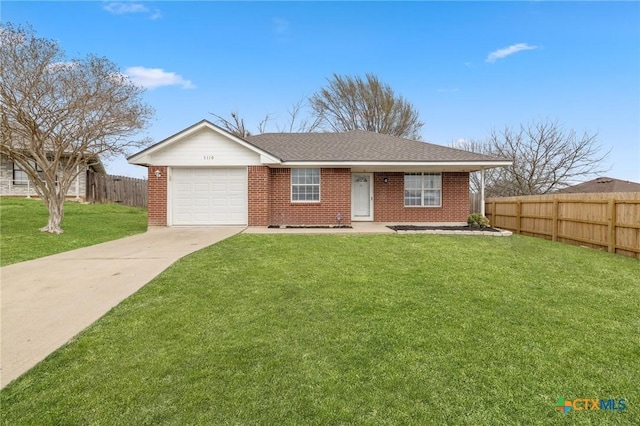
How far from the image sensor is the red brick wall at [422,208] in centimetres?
1437

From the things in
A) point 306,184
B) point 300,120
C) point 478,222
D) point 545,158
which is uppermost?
point 300,120

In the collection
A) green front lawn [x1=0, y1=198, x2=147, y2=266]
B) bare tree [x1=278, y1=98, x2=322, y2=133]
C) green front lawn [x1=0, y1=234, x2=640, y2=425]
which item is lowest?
green front lawn [x1=0, y1=234, x2=640, y2=425]

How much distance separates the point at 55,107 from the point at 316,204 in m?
9.35

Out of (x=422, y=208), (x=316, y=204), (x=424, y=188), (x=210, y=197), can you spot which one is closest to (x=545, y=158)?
(x=424, y=188)

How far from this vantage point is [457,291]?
493 centimetres

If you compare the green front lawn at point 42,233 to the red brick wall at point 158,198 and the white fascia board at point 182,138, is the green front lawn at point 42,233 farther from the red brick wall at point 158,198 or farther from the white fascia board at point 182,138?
the white fascia board at point 182,138

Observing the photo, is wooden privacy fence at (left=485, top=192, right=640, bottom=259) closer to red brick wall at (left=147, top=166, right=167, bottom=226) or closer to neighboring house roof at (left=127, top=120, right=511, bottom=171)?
neighboring house roof at (left=127, top=120, right=511, bottom=171)

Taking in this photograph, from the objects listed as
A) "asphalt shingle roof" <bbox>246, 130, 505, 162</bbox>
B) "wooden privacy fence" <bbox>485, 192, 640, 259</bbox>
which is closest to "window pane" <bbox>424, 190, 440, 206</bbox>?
"asphalt shingle roof" <bbox>246, 130, 505, 162</bbox>

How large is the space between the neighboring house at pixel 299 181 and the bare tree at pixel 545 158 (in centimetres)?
940

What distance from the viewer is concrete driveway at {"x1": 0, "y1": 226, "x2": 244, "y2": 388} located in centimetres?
330

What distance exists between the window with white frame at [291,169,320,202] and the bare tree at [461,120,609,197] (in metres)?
13.7

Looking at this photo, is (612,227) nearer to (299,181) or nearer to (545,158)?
(299,181)

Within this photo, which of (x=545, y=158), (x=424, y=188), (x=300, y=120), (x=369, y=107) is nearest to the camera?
(x=424, y=188)

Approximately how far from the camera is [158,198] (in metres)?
12.6
